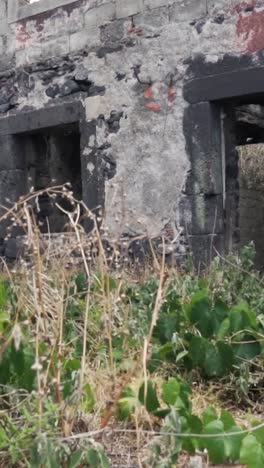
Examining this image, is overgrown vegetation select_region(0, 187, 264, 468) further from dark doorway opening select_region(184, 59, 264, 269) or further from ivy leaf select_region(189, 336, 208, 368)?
dark doorway opening select_region(184, 59, 264, 269)

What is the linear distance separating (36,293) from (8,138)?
5044 millimetres

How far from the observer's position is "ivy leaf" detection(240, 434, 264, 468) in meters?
1.73

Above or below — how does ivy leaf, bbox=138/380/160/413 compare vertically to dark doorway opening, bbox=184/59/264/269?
below

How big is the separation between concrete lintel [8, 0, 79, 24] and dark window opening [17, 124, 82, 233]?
1.19m

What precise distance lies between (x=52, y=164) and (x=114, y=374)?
5346mm

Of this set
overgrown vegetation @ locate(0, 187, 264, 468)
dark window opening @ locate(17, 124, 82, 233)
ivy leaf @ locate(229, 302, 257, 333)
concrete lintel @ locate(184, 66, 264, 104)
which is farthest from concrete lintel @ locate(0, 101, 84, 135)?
ivy leaf @ locate(229, 302, 257, 333)

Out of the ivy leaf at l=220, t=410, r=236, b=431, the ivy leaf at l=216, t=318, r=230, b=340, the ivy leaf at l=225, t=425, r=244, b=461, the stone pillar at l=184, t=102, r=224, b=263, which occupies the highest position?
the stone pillar at l=184, t=102, r=224, b=263

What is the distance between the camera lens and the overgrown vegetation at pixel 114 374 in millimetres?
1657

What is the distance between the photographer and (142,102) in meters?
5.77

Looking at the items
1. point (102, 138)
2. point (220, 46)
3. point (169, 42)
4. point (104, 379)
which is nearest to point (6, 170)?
point (102, 138)

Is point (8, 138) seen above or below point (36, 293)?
above

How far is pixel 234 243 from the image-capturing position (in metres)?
5.56

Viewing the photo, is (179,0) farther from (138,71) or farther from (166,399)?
(166,399)

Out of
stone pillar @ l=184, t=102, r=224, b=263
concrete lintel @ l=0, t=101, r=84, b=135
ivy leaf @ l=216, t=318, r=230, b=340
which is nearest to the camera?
ivy leaf @ l=216, t=318, r=230, b=340
